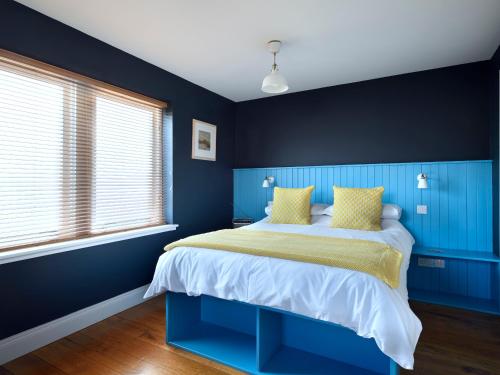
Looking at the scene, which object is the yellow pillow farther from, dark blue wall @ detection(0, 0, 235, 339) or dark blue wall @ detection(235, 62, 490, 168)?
dark blue wall @ detection(0, 0, 235, 339)

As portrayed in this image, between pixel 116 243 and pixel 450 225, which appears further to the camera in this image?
pixel 450 225

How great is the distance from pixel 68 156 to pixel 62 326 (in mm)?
1288

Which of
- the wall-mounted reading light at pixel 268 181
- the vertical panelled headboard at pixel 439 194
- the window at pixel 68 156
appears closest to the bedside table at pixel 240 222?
the wall-mounted reading light at pixel 268 181

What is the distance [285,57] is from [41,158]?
7.26 feet

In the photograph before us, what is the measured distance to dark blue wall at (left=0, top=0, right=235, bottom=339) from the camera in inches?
73.2

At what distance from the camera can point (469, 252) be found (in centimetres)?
264

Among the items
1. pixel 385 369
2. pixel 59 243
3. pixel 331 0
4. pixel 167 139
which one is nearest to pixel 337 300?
pixel 385 369

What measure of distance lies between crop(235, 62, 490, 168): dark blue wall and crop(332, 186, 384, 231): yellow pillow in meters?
0.70

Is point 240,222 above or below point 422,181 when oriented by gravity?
below

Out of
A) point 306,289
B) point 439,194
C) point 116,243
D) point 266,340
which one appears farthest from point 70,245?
point 439,194

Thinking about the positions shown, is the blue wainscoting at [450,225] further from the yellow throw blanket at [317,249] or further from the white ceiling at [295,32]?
the yellow throw blanket at [317,249]

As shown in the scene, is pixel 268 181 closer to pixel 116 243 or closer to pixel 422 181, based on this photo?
pixel 422 181

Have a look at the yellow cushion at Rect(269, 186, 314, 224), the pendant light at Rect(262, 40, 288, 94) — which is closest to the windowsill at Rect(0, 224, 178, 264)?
the yellow cushion at Rect(269, 186, 314, 224)

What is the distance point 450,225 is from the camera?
9.20ft
